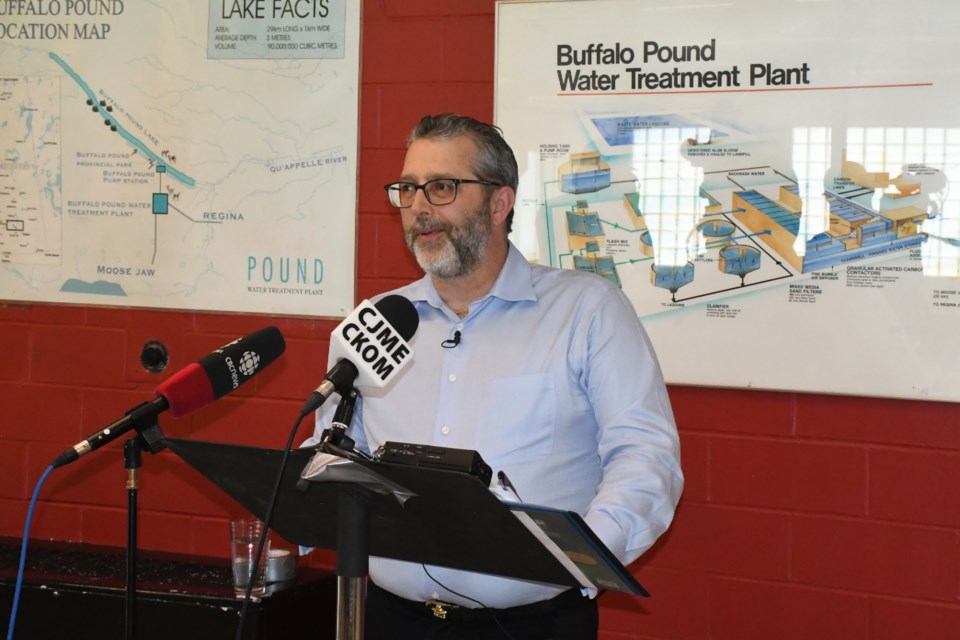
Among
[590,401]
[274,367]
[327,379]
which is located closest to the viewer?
[327,379]

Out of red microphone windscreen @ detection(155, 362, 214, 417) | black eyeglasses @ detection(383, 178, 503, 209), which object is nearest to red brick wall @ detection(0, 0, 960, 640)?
black eyeglasses @ detection(383, 178, 503, 209)

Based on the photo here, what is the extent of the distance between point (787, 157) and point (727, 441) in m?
0.78

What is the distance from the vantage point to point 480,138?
2.38 metres

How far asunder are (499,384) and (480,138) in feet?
1.86

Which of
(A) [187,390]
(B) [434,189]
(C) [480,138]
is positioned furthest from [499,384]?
(A) [187,390]

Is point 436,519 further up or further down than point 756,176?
further down

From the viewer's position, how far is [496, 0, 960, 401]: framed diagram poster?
8.74ft

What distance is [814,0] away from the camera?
274 cm

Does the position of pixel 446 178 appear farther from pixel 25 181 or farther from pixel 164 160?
pixel 25 181

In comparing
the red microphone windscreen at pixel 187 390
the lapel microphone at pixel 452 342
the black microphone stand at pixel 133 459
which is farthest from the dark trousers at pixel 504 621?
the red microphone windscreen at pixel 187 390

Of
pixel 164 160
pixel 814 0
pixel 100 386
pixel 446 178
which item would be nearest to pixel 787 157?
pixel 814 0

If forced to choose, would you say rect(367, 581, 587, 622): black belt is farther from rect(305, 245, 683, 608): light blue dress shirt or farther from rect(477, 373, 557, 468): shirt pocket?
rect(477, 373, 557, 468): shirt pocket

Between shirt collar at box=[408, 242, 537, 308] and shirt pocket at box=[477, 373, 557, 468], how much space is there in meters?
0.21

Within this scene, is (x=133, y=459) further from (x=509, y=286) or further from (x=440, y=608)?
(x=509, y=286)
